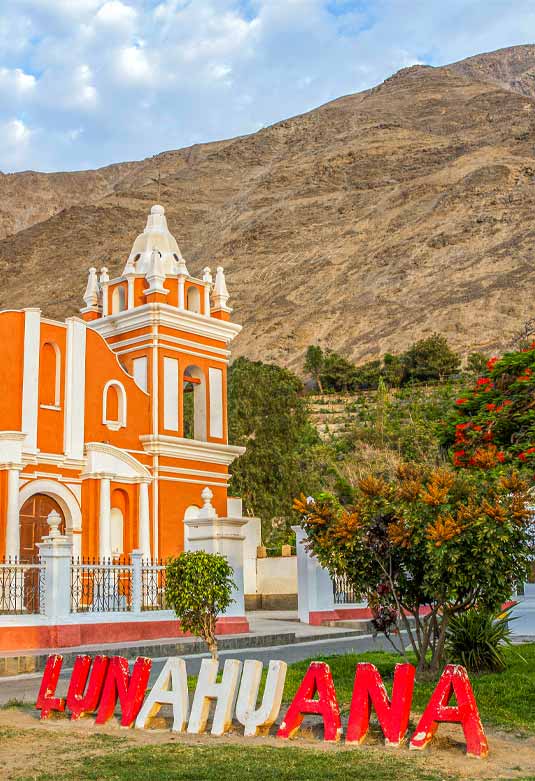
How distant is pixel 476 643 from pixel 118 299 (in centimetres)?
1578

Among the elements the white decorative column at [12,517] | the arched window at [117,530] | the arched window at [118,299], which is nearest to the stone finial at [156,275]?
the arched window at [118,299]

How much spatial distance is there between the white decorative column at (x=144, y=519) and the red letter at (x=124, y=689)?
12952 millimetres

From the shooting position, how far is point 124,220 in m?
140

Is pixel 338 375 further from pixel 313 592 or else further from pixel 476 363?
pixel 313 592

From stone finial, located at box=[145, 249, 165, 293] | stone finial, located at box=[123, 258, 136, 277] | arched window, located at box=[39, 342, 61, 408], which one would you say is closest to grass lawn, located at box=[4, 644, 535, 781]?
arched window, located at box=[39, 342, 61, 408]

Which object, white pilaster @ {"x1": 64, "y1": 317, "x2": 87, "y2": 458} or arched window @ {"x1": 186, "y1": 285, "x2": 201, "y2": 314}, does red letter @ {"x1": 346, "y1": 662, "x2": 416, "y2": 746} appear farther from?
arched window @ {"x1": 186, "y1": 285, "x2": 201, "y2": 314}

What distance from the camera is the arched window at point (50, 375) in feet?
65.6

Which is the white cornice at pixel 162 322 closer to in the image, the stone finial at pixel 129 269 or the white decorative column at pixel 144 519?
the stone finial at pixel 129 269

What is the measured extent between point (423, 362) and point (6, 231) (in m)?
118

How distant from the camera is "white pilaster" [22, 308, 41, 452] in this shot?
19.2 m

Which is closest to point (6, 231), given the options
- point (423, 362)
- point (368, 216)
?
point (368, 216)

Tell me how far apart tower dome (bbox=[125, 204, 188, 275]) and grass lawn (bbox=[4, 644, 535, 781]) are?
16225 mm

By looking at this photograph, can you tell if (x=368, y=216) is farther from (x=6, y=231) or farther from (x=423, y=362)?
(x=6, y=231)

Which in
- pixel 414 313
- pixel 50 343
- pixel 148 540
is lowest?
pixel 148 540
